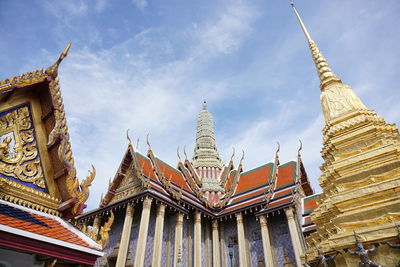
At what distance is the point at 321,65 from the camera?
36.4ft

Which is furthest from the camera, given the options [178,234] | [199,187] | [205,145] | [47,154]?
[205,145]

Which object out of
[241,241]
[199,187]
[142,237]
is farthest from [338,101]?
[199,187]

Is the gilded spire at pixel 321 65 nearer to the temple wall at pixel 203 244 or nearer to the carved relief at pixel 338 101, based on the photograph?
the carved relief at pixel 338 101

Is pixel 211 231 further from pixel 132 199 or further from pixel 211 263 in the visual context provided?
pixel 132 199

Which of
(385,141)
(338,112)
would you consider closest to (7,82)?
(385,141)

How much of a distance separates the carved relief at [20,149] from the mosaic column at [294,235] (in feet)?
36.8

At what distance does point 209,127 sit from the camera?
2486cm

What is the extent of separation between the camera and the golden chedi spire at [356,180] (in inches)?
208

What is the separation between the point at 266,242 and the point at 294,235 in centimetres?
143

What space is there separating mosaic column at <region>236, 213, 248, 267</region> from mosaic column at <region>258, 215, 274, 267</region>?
1134mm

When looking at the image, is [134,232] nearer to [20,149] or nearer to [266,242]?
[266,242]

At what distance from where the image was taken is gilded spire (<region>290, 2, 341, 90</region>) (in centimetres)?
1020

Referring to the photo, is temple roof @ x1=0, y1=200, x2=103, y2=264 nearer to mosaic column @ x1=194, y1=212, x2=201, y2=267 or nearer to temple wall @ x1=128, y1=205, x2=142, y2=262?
temple wall @ x1=128, y1=205, x2=142, y2=262

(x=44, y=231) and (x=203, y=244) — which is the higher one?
(x=203, y=244)
